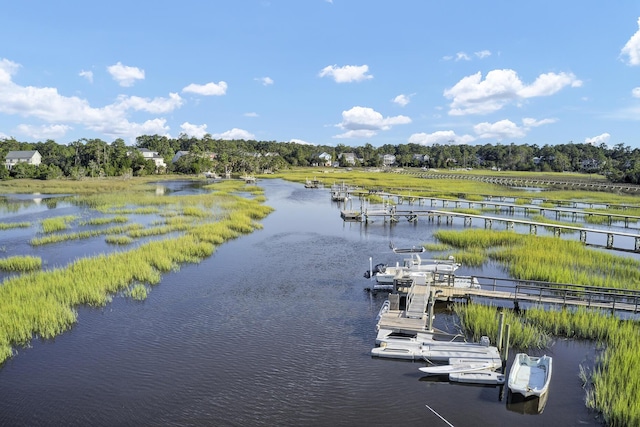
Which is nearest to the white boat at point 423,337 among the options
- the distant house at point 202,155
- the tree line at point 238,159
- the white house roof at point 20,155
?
the tree line at point 238,159

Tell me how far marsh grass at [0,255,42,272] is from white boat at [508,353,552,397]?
93.8ft

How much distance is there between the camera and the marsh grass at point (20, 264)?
91.3ft

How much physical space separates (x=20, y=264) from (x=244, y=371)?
20.8 metres

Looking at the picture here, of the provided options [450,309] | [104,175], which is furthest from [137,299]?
[104,175]

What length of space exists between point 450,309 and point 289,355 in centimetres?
968

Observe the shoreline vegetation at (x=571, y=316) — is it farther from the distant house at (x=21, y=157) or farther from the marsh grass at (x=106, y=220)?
the distant house at (x=21, y=157)

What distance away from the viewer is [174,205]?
59.2 m

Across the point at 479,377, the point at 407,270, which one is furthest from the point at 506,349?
the point at 407,270

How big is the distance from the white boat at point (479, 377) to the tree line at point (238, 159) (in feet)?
332

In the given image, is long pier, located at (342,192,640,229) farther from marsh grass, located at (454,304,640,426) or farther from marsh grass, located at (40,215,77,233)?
marsh grass, located at (454,304,640,426)

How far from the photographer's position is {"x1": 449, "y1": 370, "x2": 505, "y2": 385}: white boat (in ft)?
50.6

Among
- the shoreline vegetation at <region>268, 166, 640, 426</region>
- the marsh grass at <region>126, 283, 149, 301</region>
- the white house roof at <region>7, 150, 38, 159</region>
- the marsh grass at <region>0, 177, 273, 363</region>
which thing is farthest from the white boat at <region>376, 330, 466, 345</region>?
the white house roof at <region>7, 150, 38, 159</region>

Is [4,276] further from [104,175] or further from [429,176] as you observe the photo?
[429,176]

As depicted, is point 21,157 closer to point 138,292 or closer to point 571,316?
point 138,292
